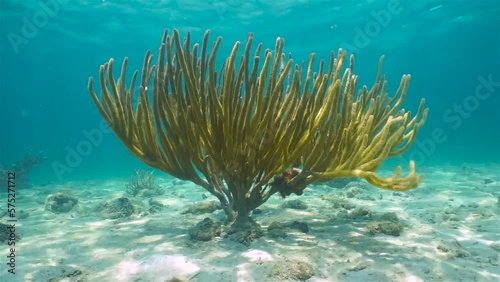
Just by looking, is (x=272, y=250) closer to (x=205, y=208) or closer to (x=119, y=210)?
(x=205, y=208)

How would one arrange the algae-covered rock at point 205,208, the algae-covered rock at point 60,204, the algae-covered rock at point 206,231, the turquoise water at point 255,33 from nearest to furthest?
the algae-covered rock at point 206,231
the algae-covered rock at point 205,208
the algae-covered rock at point 60,204
the turquoise water at point 255,33

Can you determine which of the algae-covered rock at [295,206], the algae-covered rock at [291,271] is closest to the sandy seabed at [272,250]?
the algae-covered rock at [291,271]

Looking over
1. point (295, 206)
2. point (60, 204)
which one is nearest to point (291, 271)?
point (295, 206)

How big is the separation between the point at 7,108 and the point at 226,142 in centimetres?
9723

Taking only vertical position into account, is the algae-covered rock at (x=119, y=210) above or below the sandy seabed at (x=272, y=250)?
above

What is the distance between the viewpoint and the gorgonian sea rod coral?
401 centimetres

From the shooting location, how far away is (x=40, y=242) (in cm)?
485

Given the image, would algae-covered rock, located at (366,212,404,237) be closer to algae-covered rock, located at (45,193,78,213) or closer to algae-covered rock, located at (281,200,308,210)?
algae-covered rock, located at (281,200,308,210)

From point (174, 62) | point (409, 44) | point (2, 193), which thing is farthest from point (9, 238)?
point (409, 44)

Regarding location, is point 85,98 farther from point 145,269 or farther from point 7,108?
point 145,269

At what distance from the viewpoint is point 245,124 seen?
160 inches

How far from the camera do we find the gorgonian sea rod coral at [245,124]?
13.2 feet

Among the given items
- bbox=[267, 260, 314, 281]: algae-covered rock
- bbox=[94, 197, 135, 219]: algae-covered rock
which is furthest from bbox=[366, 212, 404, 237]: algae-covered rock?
bbox=[94, 197, 135, 219]: algae-covered rock

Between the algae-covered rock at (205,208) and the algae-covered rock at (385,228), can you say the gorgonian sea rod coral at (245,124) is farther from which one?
the algae-covered rock at (205,208)
